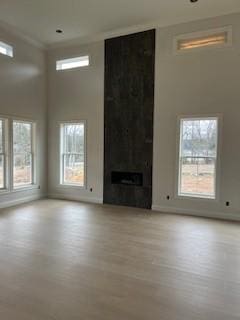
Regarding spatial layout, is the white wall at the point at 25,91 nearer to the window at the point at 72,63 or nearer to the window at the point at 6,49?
the window at the point at 6,49

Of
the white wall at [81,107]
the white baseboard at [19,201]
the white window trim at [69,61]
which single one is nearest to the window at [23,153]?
the white baseboard at [19,201]

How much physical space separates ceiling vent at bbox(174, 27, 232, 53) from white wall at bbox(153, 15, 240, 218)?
0.10m

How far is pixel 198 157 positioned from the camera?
17.7 ft

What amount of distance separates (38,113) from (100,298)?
5465 millimetres

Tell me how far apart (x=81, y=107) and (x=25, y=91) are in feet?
4.80

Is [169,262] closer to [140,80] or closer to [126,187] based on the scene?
[126,187]

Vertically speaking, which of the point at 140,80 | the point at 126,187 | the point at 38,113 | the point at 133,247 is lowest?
the point at 133,247

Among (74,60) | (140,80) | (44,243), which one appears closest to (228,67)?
(140,80)

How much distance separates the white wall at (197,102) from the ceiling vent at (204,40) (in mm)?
105

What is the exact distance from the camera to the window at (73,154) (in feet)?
22.0

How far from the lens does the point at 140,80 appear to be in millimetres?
5840

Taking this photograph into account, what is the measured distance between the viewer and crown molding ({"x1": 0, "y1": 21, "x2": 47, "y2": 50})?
18.3 ft

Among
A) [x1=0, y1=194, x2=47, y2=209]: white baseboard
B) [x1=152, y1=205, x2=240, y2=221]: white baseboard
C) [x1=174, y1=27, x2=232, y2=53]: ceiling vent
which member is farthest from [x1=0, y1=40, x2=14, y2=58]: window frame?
[x1=152, y1=205, x2=240, y2=221]: white baseboard

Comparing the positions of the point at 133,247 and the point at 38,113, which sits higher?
the point at 38,113
